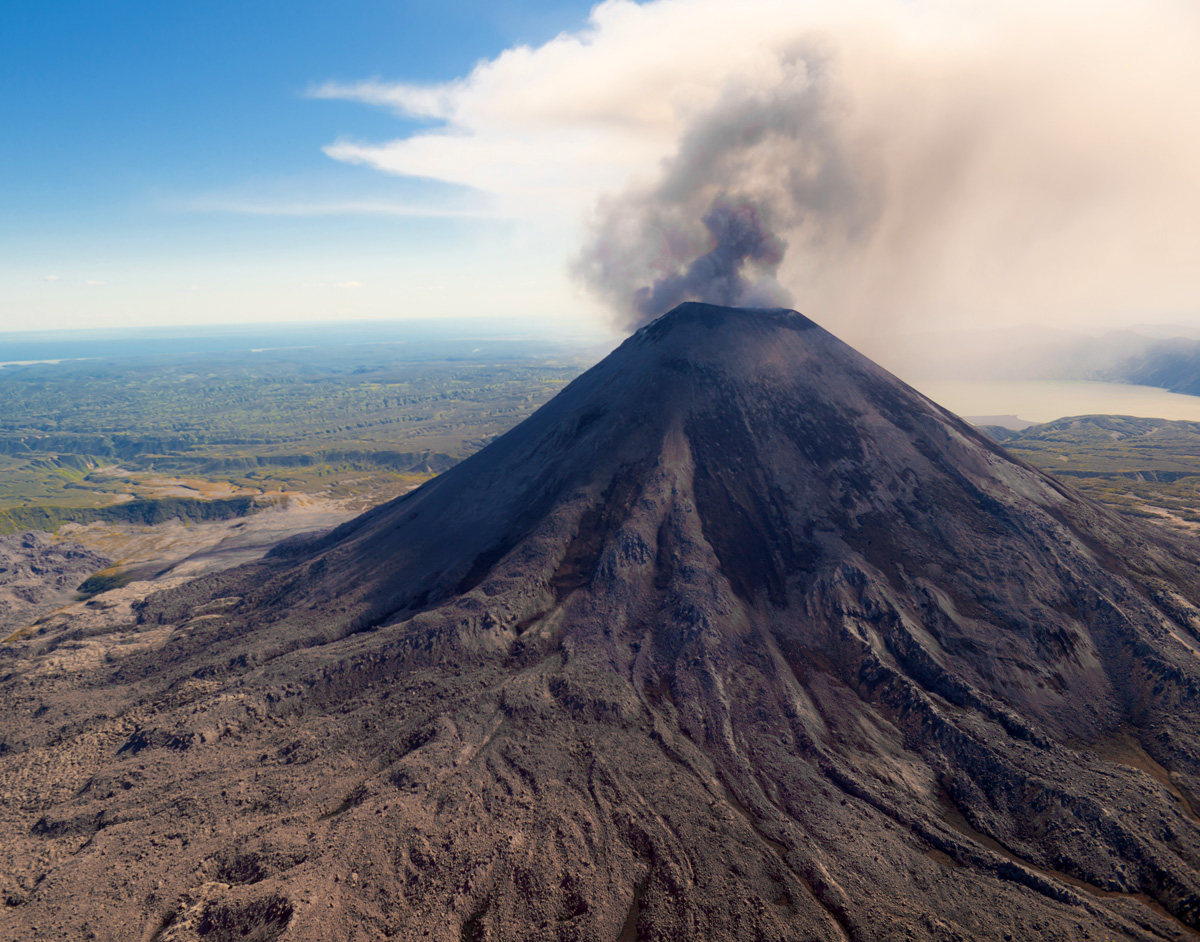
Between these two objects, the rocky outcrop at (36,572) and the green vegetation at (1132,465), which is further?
the green vegetation at (1132,465)

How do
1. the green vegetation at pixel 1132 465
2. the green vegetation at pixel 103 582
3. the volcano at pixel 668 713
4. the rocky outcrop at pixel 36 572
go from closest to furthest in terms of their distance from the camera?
the volcano at pixel 668 713, the rocky outcrop at pixel 36 572, the green vegetation at pixel 103 582, the green vegetation at pixel 1132 465

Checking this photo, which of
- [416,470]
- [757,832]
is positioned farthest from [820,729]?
[416,470]

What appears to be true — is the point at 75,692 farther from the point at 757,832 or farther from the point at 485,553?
the point at 757,832

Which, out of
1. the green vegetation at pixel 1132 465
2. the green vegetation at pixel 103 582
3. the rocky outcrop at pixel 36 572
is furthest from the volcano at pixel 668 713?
the green vegetation at pixel 1132 465

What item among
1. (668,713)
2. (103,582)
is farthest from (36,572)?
(668,713)

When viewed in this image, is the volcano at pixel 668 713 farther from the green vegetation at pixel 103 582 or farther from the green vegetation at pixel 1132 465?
the green vegetation at pixel 1132 465

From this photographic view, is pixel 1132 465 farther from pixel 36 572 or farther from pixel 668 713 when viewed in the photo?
pixel 36 572
